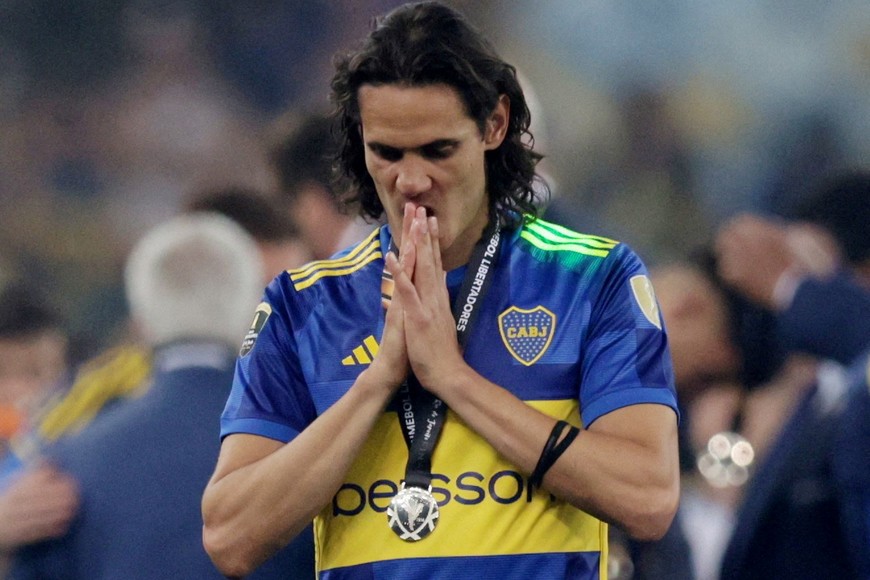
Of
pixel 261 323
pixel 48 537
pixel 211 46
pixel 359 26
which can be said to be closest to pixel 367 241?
pixel 261 323

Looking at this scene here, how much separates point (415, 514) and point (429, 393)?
0.70 feet

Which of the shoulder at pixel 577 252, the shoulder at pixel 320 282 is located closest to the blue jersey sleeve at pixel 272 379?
the shoulder at pixel 320 282

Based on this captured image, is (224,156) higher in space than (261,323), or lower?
lower

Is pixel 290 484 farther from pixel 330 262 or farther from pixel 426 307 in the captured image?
pixel 330 262

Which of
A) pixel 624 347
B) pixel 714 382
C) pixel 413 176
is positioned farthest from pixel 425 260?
pixel 714 382

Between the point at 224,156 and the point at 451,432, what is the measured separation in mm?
7850

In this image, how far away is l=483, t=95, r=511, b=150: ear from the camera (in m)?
2.62

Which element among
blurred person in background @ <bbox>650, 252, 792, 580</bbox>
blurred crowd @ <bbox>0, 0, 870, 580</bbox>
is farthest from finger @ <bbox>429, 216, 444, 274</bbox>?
blurred person in background @ <bbox>650, 252, 792, 580</bbox>

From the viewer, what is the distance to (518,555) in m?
2.40

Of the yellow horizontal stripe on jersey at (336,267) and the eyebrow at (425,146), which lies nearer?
the eyebrow at (425,146)

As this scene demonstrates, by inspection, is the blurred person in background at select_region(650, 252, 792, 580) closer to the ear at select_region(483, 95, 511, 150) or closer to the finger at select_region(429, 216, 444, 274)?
the ear at select_region(483, 95, 511, 150)

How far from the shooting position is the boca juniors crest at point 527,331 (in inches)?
98.0

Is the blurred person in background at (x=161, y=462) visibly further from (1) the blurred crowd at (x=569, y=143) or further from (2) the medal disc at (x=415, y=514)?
(1) the blurred crowd at (x=569, y=143)

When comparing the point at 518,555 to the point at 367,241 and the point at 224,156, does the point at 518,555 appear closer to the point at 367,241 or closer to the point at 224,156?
the point at 367,241
